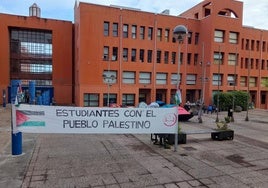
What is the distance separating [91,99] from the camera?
31609 mm

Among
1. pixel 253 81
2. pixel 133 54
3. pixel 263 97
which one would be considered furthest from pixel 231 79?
pixel 133 54

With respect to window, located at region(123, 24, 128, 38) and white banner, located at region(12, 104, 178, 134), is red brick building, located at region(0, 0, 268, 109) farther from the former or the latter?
white banner, located at region(12, 104, 178, 134)

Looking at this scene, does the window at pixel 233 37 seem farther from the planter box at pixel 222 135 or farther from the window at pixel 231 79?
the planter box at pixel 222 135

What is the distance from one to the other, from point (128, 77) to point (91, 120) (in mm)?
23235

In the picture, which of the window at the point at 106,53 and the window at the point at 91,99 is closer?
the window at the point at 91,99

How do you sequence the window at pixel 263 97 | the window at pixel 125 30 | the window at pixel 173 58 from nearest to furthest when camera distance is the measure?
the window at pixel 125 30
the window at pixel 173 58
the window at pixel 263 97

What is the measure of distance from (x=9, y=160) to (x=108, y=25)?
2561 cm

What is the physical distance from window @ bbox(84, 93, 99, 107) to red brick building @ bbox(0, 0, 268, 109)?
0.13m

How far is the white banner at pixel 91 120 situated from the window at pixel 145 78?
22.9 metres

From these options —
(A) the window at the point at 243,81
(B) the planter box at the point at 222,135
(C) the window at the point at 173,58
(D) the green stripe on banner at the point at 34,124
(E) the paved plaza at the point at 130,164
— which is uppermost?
(C) the window at the point at 173,58

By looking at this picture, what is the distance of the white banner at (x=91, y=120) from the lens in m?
9.72

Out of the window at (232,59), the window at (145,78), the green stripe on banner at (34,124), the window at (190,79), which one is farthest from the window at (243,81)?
the green stripe on banner at (34,124)

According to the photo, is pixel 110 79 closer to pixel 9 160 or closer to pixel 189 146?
pixel 189 146

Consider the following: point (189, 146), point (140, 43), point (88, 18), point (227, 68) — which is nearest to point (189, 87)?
point (227, 68)
